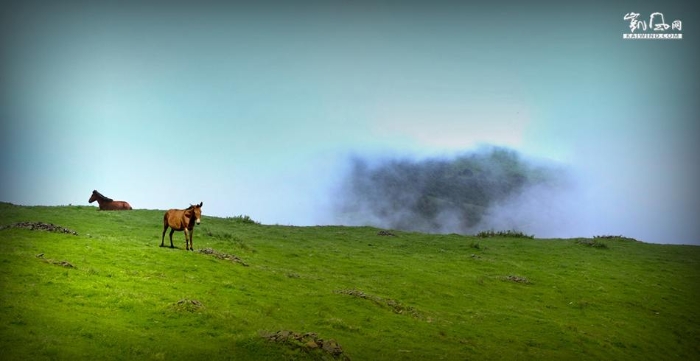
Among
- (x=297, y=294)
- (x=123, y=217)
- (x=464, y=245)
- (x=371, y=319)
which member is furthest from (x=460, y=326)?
(x=123, y=217)

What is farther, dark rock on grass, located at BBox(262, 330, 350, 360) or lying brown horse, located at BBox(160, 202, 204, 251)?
lying brown horse, located at BBox(160, 202, 204, 251)

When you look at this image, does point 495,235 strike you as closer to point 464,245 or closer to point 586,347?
point 464,245

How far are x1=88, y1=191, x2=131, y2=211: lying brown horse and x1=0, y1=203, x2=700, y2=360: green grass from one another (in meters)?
8.05

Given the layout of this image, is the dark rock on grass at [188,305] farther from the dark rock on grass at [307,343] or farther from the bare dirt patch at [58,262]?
the bare dirt patch at [58,262]

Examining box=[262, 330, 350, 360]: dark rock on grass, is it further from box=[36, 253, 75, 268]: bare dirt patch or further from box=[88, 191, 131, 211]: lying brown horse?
box=[88, 191, 131, 211]: lying brown horse

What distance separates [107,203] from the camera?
58750 millimetres

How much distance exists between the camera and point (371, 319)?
25281 millimetres

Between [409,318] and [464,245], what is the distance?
1150 inches

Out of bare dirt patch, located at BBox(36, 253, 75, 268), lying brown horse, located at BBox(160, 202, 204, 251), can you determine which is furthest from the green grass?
lying brown horse, located at BBox(160, 202, 204, 251)

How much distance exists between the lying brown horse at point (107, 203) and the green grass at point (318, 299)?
8054 mm

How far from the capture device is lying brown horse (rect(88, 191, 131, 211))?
58.4 m

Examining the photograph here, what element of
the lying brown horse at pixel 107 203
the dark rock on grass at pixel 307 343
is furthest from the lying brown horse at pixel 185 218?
the lying brown horse at pixel 107 203

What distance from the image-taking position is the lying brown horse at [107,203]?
2299 inches

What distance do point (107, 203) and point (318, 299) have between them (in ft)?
140
